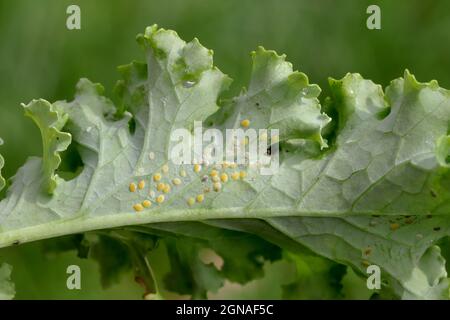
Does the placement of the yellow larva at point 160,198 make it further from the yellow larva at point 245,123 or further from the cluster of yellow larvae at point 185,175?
the yellow larva at point 245,123

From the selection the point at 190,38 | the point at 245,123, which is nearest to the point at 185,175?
the point at 245,123

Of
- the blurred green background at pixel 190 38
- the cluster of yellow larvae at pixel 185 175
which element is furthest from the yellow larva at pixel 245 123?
the blurred green background at pixel 190 38

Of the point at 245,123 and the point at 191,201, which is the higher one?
the point at 245,123

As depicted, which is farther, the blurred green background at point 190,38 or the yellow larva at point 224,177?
the blurred green background at point 190,38

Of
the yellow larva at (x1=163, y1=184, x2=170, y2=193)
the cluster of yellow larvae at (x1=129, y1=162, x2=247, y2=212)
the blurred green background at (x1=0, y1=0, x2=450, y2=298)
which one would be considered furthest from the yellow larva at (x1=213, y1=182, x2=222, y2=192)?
the blurred green background at (x1=0, y1=0, x2=450, y2=298)

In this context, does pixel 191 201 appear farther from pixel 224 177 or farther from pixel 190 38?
pixel 190 38

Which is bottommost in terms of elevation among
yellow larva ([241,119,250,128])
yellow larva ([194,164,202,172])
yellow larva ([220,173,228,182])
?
yellow larva ([220,173,228,182])

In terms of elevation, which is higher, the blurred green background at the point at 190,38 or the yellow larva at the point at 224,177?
the blurred green background at the point at 190,38

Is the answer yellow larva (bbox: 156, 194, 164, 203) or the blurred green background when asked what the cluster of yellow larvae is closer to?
yellow larva (bbox: 156, 194, 164, 203)

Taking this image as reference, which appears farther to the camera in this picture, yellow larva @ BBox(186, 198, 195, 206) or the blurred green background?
the blurred green background
